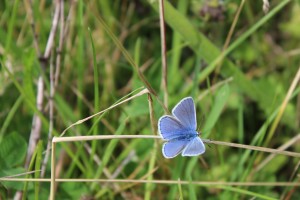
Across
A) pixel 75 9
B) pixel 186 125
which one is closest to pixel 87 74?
pixel 75 9

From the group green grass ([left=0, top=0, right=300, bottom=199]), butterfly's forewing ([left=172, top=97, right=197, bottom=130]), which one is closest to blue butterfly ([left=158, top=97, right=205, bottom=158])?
butterfly's forewing ([left=172, top=97, right=197, bottom=130])

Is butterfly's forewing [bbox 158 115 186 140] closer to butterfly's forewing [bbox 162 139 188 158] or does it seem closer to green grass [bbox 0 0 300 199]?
butterfly's forewing [bbox 162 139 188 158]

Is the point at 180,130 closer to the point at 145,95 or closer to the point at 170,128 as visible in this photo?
the point at 170,128

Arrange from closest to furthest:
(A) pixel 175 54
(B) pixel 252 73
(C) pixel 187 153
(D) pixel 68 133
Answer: (C) pixel 187 153
(D) pixel 68 133
(A) pixel 175 54
(B) pixel 252 73

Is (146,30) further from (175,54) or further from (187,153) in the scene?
(187,153)

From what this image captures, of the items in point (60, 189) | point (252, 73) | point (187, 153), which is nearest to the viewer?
point (187, 153)

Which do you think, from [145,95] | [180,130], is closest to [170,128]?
[180,130]

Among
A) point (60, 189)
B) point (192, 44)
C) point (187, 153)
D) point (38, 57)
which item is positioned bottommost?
point (60, 189)

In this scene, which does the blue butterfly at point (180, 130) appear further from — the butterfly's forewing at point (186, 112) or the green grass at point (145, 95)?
the green grass at point (145, 95)
